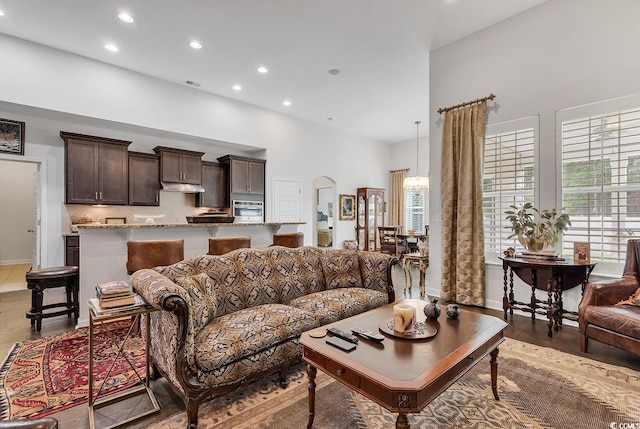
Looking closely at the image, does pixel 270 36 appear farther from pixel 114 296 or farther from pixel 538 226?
pixel 538 226

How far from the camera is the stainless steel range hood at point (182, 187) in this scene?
5.93 metres

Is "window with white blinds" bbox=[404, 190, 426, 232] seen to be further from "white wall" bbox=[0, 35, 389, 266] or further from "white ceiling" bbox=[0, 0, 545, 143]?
"white ceiling" bbox=[0, 0, 545, 143]

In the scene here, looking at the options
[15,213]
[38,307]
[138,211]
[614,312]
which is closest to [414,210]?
[614,312]

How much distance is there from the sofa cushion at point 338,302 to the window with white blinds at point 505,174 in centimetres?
201

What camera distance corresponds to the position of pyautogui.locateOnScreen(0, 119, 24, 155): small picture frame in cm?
468

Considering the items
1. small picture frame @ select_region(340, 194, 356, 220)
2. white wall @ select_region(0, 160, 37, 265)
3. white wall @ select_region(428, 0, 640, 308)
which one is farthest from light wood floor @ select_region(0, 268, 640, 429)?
small picture frame @ select_region(340, 194, 356, 220)

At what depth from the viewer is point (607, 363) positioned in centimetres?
254

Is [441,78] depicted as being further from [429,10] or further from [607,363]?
[607,363]

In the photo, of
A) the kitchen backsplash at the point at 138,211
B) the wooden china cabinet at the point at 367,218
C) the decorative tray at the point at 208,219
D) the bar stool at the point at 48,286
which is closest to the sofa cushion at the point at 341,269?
the decorative tray at the point at 208,219

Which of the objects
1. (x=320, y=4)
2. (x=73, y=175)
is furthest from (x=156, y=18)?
(x=73, y=175)

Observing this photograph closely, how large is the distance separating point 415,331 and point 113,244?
3.64 metres

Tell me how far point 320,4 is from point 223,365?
390cm

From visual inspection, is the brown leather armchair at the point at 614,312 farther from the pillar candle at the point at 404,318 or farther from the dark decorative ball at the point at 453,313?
the pillar candle at the point at 404,318

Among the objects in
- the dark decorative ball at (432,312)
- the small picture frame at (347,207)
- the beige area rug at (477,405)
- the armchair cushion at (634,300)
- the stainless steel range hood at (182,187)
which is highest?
the stainless steel range hood at (182,187)
